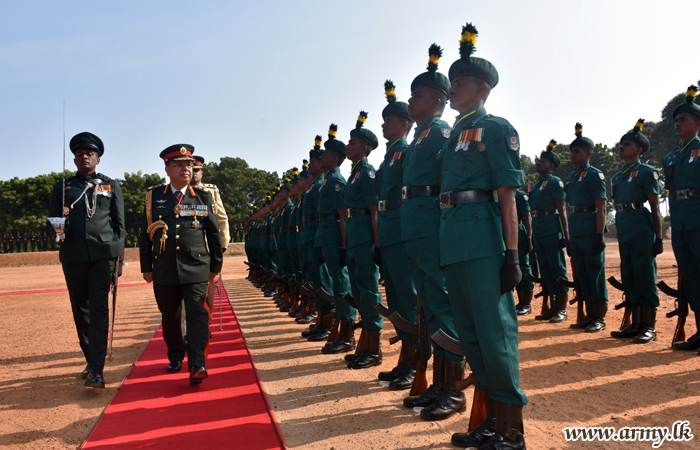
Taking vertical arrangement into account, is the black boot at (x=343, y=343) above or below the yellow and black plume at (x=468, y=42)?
below

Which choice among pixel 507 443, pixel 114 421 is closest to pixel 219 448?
pixel 114 421

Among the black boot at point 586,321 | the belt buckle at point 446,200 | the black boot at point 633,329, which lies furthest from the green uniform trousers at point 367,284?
the black boot at point 586,321

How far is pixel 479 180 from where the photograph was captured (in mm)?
2957

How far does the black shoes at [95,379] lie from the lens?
4330 mm

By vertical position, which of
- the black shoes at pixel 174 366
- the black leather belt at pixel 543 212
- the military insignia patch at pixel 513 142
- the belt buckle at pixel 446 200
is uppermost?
the military insignia patch at pixel 513 142

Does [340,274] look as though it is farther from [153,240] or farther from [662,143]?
[662,143]

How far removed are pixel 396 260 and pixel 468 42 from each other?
1.95 m

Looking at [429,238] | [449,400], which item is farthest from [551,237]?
[449,400]

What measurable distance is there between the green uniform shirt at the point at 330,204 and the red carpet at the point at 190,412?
1.70 meters

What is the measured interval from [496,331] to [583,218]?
4601 millimetres

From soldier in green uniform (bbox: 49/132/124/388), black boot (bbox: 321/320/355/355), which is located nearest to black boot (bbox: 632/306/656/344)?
black boot (bbox: 321/320/355/355)

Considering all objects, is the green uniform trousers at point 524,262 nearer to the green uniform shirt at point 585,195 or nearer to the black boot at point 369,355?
the green uniform shirt at point 585,195

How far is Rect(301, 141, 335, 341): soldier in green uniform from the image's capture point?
6.66m

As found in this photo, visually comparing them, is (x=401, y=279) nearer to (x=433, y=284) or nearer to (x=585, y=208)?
(x=433, y=284)
